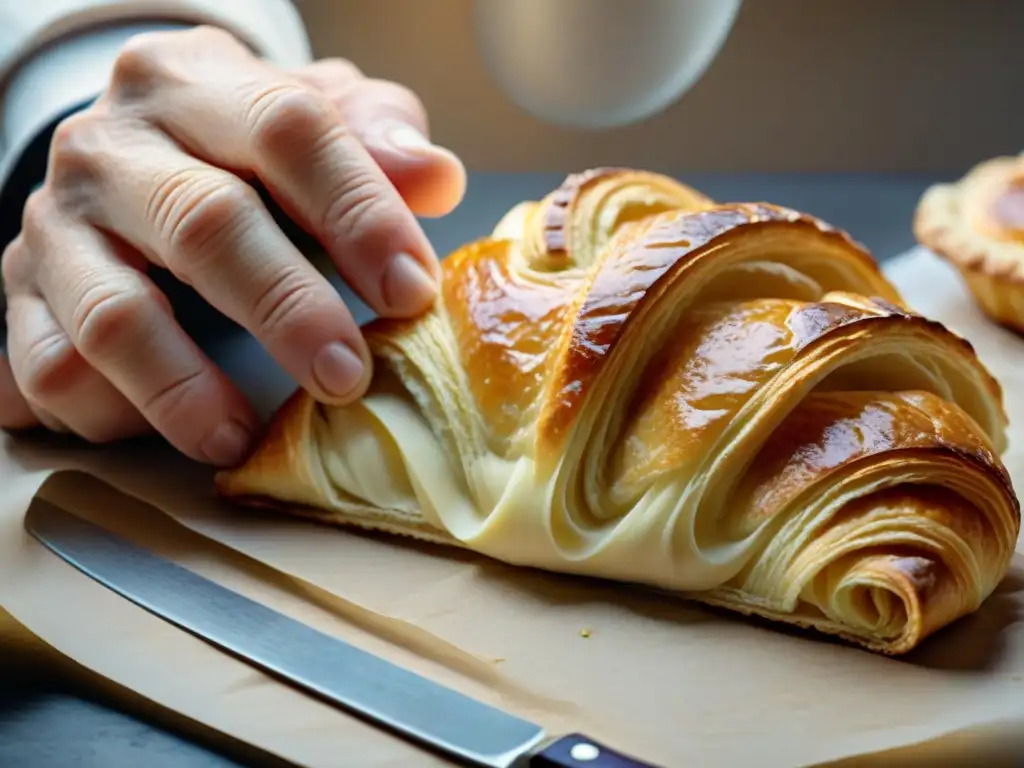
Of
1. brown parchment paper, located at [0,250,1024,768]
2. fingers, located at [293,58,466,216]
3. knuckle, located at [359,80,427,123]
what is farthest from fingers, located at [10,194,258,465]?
knuckle, located at [359,80,427,123]

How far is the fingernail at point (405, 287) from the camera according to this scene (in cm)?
Answer: 135

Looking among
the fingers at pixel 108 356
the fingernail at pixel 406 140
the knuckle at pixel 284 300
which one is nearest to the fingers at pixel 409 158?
the fingernail at pixel 406 140

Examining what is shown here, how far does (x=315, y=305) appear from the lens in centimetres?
130

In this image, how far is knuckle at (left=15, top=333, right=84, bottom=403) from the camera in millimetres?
1415

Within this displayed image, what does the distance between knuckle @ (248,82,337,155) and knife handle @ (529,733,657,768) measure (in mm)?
766

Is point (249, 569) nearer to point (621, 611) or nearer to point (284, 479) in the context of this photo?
point (284, 479)

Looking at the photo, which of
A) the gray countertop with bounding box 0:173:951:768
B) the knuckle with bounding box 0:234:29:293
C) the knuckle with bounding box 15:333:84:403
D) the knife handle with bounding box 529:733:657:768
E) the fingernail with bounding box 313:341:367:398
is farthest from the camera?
the knuckle with bounding box 0:234:29:293

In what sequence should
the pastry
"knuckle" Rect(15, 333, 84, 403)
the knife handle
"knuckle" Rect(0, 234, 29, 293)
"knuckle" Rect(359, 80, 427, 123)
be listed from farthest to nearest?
the pastry < "knuckle" Rect(359, 80, 427, 123) < "knuckle" Rect(0, 234, 29, 293) < "knuckle" Rect(15, 333, 84, 403) < the knife handle

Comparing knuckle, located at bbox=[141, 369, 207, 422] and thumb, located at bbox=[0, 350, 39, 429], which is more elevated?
knuckle, located at bbox=[141, 369, 207, 422]

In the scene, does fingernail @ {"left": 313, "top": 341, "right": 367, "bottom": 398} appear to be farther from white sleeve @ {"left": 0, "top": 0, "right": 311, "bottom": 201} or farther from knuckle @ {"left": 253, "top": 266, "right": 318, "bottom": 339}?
white sleeve @ {"left": 0, "top": 0, "right": 311, "bottom": 201}

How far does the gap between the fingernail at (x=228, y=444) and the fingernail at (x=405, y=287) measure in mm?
253

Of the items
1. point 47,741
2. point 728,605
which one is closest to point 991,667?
point 728,605

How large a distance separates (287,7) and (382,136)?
80cm

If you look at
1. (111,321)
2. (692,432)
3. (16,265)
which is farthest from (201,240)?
(692,432)
